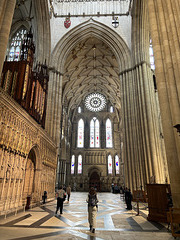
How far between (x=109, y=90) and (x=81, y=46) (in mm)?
10617

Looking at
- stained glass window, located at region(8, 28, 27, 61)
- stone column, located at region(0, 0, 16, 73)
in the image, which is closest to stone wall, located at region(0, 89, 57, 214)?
stone column, located at region(0, 0, 16, 73)

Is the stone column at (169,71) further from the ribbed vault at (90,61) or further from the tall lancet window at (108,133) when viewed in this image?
the tall lancet window at (108,133)

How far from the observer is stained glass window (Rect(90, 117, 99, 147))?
1251 inches

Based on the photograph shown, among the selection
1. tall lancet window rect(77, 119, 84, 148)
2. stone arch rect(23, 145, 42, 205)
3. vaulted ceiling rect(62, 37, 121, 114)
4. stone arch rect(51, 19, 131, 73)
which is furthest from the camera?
tall lancet window rect(77, 119, 84, 148)

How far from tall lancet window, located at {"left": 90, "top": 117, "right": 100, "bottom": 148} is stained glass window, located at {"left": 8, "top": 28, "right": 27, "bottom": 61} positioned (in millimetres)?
18826

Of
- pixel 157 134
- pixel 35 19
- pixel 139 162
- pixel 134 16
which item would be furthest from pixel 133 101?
pixel 35 19

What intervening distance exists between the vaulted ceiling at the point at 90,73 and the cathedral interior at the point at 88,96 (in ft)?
0.53

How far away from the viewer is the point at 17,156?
739 centimetres

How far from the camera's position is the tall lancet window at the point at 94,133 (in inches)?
1250

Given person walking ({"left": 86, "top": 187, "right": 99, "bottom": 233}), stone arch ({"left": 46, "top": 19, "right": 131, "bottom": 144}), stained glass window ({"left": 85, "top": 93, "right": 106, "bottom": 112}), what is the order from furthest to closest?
stained glass window ({"left": 85, "top": 93, "right": 106, "bottom": 112}), stone arch ({"left": 46, "top": 19, "right": 131, "bottom": 144}), person walking ({"left": 86, "top": 187, "right": 99, "bottom": 233})

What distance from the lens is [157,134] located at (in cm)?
1333

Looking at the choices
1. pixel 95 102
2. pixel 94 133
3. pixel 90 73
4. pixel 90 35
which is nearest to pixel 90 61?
pixel 90 73

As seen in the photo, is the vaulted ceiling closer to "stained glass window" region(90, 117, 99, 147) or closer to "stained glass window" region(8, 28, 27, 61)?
"stained glass window" region(90, 117, 99, 147)

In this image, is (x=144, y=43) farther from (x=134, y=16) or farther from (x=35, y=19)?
(x=35, y=19)
